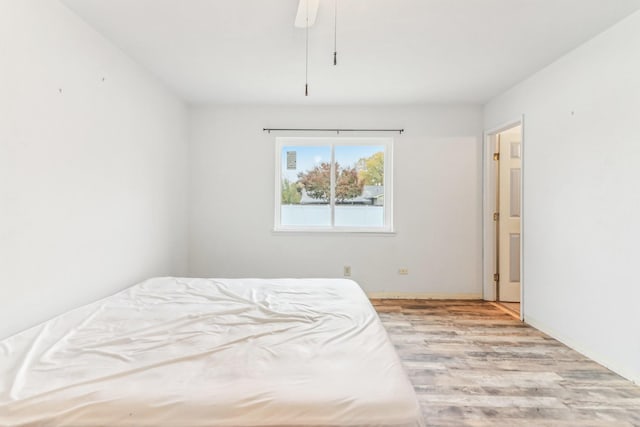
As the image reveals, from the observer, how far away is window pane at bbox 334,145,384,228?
401 centimetres

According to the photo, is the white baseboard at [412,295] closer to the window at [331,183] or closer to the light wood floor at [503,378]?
the light wood floor at [503,378]

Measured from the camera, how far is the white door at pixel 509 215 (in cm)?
379

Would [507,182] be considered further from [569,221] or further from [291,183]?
[291,183]

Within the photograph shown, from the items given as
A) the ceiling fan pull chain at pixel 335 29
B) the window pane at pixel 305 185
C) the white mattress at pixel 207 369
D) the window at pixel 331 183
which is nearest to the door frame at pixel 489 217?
the window at pixel 331 183

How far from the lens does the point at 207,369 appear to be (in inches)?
46.9

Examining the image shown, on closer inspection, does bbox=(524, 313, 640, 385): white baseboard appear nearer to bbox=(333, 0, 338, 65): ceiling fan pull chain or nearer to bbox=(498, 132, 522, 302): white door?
bbox=(498, 132, 522, 302): white door

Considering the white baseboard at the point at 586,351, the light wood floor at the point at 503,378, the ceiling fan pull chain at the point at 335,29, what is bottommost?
the light wood floor at the point at 503,378

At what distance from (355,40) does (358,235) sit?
224cm

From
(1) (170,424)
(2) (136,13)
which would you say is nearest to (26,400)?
(1) (170,424)

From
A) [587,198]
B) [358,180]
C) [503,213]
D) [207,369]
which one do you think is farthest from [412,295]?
[207,369]

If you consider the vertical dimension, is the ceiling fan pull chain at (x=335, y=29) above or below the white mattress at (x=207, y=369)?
above

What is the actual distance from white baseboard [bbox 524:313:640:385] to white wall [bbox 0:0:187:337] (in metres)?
3.75

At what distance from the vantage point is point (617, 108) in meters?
2.21

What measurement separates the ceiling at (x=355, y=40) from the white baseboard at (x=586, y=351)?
2394 mm
